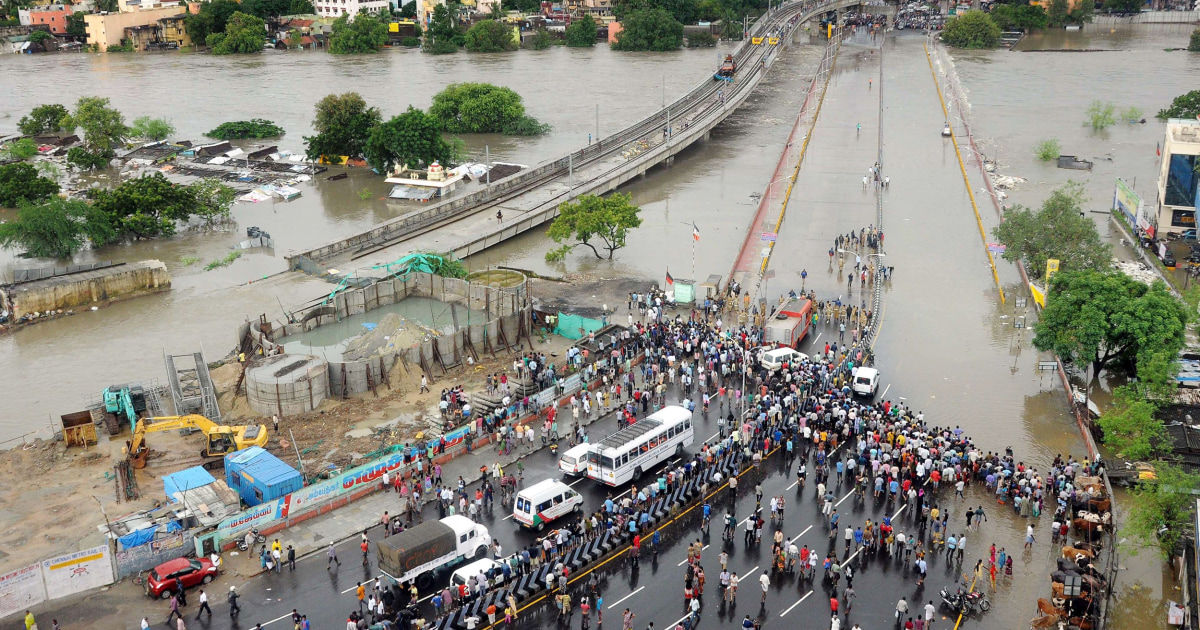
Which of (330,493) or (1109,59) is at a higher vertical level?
(1109,59)

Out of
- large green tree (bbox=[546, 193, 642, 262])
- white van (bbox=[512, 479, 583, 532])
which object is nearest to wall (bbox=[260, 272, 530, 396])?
large green tree (bbox=[546, 193, 642, 262])

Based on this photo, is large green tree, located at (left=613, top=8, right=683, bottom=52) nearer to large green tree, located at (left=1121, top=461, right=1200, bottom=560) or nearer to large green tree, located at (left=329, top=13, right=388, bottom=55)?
large green tree, located at (left=329, top=13, right=388, bottom=55)

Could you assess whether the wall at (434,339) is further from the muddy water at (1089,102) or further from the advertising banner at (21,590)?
the muddy water at (1089,102)

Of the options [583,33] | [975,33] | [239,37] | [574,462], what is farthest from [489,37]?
[574,462]

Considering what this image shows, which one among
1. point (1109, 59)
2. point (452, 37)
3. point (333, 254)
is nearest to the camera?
point (333, 254)

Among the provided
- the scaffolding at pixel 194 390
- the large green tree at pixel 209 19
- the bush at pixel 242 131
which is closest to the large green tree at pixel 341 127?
the bush at pixel 242 131

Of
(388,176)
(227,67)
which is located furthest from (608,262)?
(227,67)

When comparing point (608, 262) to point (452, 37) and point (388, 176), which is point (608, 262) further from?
point (452, 37)

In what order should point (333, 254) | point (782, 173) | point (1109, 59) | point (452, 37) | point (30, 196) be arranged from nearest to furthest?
point (333, 254)
point (30, 196)
point (782, 173)
point (1109, 59)
point (452, 37)
